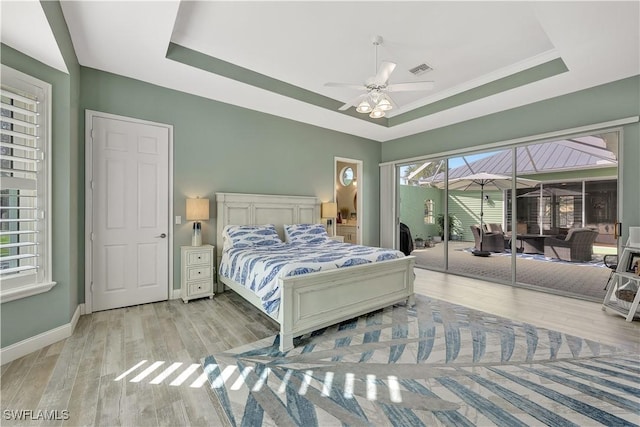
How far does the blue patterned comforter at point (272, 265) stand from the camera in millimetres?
2678

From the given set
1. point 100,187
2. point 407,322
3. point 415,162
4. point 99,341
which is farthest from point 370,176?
point 99,341

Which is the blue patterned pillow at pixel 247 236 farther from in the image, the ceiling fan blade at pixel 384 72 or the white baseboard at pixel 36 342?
the ceiling fan blade at pixel 384 72

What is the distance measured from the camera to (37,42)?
2.31 metres

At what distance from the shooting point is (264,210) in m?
4.79

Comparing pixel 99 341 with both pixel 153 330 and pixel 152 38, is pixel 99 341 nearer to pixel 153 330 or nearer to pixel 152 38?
pixel 153 330

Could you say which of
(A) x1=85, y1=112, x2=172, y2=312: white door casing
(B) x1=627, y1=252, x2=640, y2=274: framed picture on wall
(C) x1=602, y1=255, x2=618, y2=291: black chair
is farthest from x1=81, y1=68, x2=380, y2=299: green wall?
(B) x1=627, y1=252, x2=640, y2=274: framed picture on wall

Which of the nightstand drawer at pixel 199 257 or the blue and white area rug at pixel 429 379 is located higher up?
the nightstand drawer at pixel 199 257

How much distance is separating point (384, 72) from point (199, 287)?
141 inches

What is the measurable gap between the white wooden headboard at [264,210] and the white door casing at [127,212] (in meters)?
0.75

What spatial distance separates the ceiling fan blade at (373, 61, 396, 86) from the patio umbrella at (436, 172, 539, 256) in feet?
10.4

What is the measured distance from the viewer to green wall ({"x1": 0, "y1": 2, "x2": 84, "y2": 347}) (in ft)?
7.77

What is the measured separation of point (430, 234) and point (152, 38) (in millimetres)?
5678

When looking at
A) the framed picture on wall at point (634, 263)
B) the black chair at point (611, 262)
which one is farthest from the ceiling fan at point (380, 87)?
the black chair at point (611, 262)

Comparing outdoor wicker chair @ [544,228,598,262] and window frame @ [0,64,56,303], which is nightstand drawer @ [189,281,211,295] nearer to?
window frame @ [0,64,56,303]
